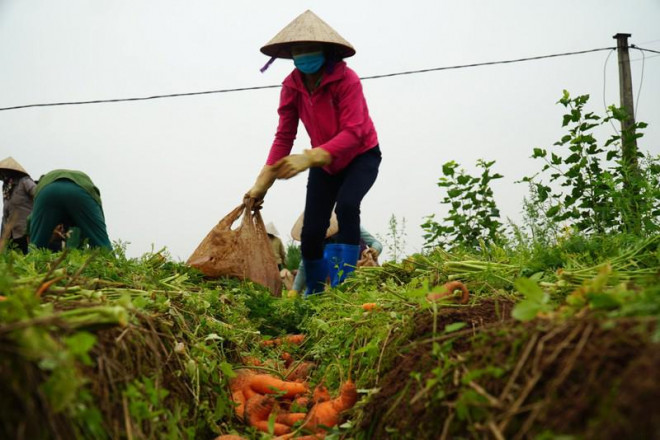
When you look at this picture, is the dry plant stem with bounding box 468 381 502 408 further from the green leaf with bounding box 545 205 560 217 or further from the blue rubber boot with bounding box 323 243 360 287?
the green leaf with bounding box 545 205 560 217

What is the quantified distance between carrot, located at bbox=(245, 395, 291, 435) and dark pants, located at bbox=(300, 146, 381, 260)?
2281 mm

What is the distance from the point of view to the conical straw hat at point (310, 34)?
207 inches

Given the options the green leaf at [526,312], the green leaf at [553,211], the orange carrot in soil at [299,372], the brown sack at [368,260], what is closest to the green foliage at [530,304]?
the green leaf at [526,312]

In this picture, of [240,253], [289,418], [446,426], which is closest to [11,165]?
[240,253]

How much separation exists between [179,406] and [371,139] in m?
3.30

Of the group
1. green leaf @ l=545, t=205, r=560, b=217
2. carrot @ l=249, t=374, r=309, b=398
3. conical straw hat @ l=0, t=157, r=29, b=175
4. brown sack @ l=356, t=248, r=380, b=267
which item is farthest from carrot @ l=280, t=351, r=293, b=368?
conical straw hat @ l=0, t=157, r=29, b=175

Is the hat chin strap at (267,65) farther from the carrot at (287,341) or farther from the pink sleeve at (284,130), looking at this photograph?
the carrot at (287,341)

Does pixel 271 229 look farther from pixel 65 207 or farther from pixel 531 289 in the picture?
pixel 531 289

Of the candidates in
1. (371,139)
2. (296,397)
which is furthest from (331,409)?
(371,139)

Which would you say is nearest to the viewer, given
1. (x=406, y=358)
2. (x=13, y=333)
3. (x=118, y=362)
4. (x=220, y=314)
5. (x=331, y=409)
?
(x=13, y=333)

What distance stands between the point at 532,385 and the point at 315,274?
4226 mm

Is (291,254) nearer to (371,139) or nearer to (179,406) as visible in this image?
(371,139)

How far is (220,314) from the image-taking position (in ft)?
13.4

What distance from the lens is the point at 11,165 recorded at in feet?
29.6
